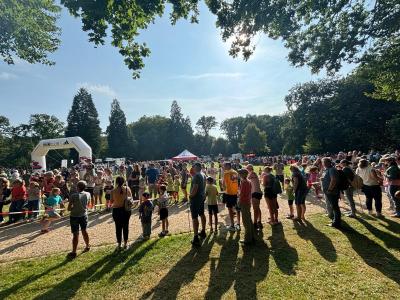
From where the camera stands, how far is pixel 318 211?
10.9m

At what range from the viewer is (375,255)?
654 centimetres

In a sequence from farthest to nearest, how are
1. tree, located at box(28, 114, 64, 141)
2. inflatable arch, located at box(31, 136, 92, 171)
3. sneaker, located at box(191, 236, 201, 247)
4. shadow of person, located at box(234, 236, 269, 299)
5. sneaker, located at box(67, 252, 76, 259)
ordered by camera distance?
1. tree, located at box(28, 114, 64, 141)
2. inflatable arch, located at box(31, 136, 92, 171)
3. sneaker, located at box(191, 236, 201, 247)
4. sneaker, located at box(67, 252, 76, 259)
5. shadow of person, located at box(234, 236, 269, 299)

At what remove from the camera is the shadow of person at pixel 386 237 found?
7012 millimetres

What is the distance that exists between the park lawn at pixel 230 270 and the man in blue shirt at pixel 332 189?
0.38 metres

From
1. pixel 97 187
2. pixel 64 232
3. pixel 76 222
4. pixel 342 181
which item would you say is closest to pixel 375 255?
pixel 342 181

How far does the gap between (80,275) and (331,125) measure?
153 feet

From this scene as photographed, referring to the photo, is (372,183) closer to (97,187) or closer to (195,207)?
(195,207)

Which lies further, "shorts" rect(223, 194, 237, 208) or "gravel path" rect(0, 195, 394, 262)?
"shorts" rect(223, 194, 237, 208)

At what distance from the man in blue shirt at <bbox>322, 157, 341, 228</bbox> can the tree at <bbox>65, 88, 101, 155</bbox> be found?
236 feet

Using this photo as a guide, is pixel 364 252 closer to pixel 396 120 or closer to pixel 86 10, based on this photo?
A: pixel 86 10

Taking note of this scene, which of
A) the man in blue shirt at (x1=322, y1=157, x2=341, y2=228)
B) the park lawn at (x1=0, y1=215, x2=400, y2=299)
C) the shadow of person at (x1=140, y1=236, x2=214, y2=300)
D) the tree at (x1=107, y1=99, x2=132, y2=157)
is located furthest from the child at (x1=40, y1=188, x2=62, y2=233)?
the tree at (x1=107, y1=99, x2=132, y2=157)

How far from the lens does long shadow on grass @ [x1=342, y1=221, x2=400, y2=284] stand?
5.76 meters

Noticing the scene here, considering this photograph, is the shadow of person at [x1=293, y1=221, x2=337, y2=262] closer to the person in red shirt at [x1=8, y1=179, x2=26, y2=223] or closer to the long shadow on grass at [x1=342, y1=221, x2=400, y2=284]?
the long shadow on grass at [x1=342, y1=221, x2=400, y2=284]

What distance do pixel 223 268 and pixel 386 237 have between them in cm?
431
